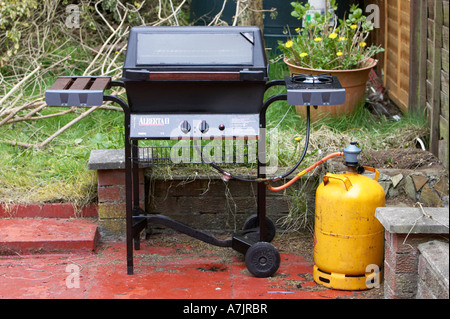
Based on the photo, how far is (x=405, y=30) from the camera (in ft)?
21.1

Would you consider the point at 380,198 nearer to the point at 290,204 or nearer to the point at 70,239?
the point at 290,204

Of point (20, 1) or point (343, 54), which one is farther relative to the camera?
point (20, 1)

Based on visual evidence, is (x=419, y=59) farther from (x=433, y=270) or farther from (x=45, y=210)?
(x=45, y=210)

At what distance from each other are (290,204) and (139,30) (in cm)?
179

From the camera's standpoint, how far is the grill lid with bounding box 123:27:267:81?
12.6 ft

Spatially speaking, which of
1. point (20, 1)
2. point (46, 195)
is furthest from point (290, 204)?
point (20, 1)

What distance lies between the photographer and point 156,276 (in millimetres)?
4395

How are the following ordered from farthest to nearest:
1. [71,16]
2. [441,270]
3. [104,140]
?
[71,16] < [104,140] < [441,270]

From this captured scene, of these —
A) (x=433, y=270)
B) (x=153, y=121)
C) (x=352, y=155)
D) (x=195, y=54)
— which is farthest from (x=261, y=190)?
(x=433, y=270)

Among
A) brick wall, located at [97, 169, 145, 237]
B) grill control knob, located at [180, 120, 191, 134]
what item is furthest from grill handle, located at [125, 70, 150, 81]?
brick wall, located at [97, 169, 145, 237]

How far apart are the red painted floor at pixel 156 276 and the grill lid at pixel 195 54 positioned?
1.32 meters

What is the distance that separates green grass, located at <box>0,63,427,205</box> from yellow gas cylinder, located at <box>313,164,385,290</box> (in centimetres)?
100

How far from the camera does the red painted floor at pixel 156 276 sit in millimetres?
4125

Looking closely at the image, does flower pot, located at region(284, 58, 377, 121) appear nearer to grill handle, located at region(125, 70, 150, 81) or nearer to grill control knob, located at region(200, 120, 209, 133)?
grill control knob, located at region(200, 120, 209, 133)
